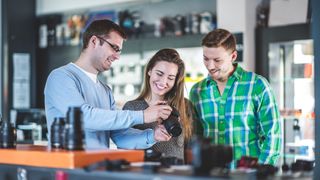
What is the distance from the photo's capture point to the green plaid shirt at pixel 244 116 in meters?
3.38

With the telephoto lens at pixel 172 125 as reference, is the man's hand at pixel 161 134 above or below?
below

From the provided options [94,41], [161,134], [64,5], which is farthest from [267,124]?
[64,5]

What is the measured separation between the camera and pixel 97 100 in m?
3.22

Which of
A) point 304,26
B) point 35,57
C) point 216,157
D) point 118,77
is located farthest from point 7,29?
point 216,157

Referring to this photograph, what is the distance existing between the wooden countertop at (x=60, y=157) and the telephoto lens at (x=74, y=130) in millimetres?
47

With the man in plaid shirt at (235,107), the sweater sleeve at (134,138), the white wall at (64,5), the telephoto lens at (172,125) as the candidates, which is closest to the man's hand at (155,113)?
Result: the telephoto lens at (172,125)

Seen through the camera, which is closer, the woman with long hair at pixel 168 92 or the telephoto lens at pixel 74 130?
the telephoto lens at pixel 74 130

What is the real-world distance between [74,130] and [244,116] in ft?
3.94

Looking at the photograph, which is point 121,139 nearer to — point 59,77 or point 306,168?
point 59,77

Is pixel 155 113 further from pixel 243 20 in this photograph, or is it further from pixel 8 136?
A: pixel 243 20

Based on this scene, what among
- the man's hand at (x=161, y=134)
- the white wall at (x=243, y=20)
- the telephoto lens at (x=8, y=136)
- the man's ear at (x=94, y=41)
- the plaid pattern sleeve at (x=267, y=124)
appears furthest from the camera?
the white wall at (x=243, y=20)

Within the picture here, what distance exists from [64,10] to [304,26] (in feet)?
11.0

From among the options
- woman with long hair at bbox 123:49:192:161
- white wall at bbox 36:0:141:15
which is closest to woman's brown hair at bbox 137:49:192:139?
woman with long hair at bbox 123:49:192:161

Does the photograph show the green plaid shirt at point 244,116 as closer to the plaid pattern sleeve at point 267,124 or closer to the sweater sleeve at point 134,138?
the plaid pattern sleeve at point 267,124
